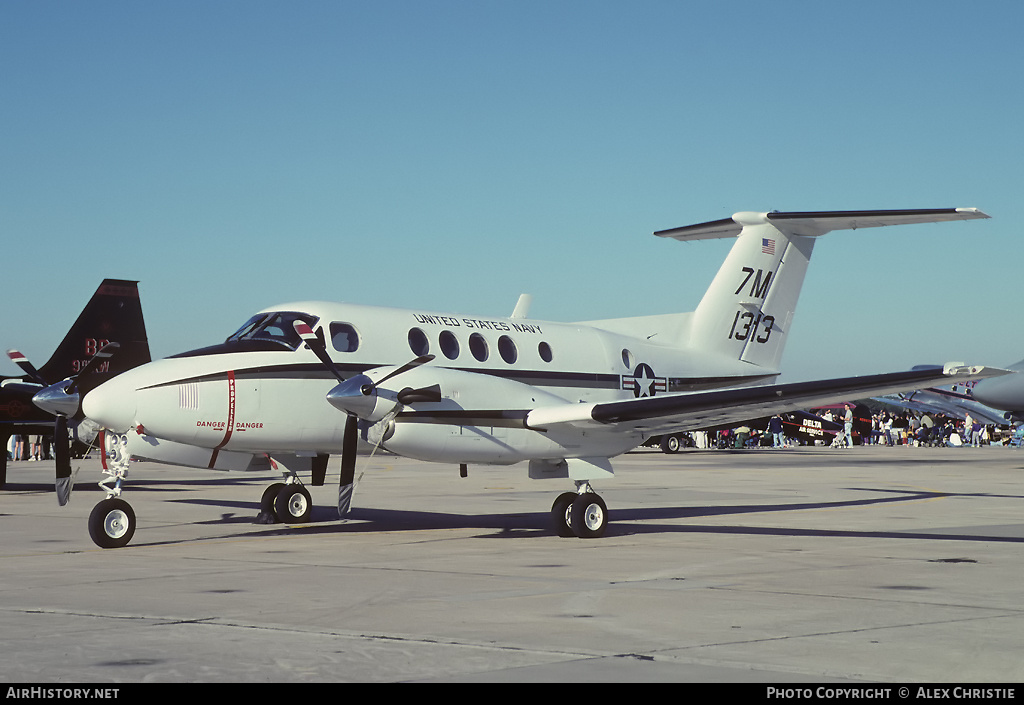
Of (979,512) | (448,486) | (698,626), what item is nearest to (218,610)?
(698,626)

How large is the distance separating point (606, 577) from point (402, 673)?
184 inches

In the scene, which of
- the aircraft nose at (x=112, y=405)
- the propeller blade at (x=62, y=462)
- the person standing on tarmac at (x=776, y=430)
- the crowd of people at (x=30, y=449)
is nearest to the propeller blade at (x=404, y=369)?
the aircraft nose at (x=112, y=405)

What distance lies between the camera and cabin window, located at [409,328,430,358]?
14844 millimetres

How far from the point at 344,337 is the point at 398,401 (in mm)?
1547

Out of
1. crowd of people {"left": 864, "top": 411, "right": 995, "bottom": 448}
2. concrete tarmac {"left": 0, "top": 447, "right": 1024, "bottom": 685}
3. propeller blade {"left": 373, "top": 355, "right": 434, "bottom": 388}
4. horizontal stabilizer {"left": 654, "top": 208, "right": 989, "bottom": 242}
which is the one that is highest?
horizontal stabilizer {"left": 654, "top": 208, "right": 989, "bottom": 242}

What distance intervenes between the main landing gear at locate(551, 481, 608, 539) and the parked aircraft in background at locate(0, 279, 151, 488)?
14305 millimetres

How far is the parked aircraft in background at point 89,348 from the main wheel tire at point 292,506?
1017cm

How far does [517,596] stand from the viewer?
348 inches

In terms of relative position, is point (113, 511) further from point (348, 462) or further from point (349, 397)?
point (349, 397)

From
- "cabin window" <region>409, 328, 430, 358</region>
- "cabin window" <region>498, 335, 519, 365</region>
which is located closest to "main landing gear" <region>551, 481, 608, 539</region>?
"cabin window" <region>498, 335, 519, 365</region>

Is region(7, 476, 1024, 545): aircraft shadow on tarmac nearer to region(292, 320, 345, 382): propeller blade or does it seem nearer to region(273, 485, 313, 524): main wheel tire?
region(273, 485, 313, 524): main wheel tire

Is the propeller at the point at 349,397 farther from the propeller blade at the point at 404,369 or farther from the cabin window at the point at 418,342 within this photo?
the cabin window at the point at 418,342

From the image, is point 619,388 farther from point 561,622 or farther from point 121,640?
point 121,640
